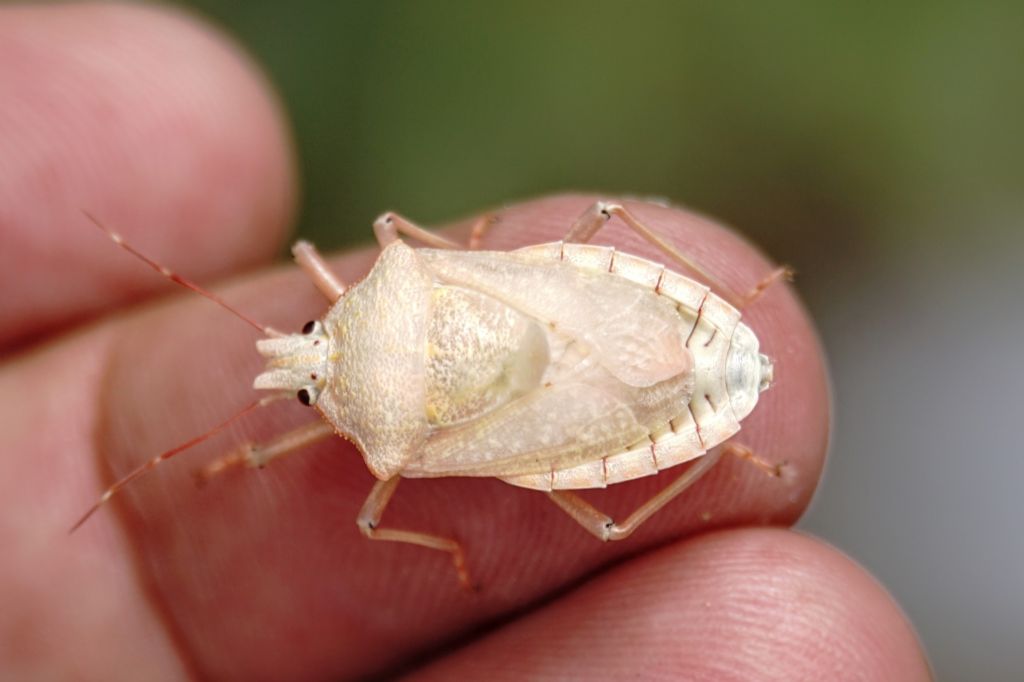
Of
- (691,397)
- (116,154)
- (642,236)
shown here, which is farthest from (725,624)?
(116,154)

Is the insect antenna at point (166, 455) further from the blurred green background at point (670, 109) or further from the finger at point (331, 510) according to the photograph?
the blurred green background at point (670, 109)

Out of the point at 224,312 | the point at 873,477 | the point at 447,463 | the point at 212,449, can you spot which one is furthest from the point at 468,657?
the point at 873,477

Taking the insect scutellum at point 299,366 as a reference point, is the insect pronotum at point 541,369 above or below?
above

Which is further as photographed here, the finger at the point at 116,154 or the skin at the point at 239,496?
the finger at the point at 116,154

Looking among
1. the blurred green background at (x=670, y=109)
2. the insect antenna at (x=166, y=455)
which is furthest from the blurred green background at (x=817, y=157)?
the insect antenna at (x=166, y=455)

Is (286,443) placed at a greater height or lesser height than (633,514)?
lesser

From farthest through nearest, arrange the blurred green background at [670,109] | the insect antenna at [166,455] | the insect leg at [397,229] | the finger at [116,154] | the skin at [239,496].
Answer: the blurred green background at [670,109] → the finger at [116,154] → the insect leg at [397,229] → the insect antenna at [166,455] → the skin at [239,496]

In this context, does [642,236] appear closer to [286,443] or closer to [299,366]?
[299,366]
